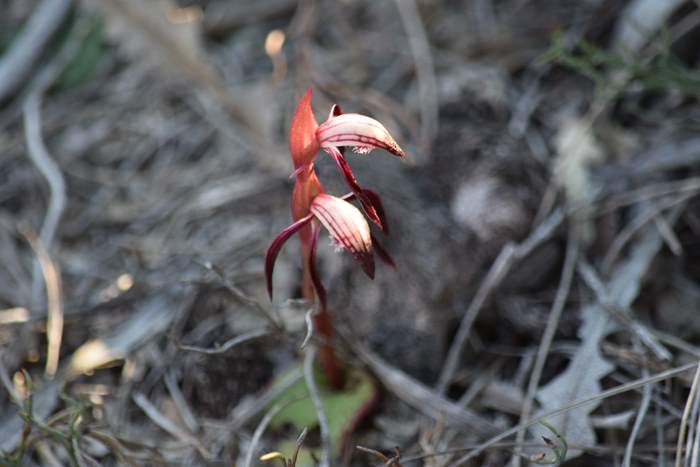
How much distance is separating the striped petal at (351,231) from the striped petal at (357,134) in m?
0.11

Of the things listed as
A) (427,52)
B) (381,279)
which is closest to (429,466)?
(381,279)

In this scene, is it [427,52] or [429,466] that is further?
[427,52]

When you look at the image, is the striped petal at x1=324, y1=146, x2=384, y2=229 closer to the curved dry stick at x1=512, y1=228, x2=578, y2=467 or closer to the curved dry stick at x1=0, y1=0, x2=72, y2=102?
the curved dry stick at x1=512, y1=228, x2=578, y2=467

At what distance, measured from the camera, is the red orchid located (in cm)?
128

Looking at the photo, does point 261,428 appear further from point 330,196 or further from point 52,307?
point 52,307

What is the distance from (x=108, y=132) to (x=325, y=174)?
3.94ft

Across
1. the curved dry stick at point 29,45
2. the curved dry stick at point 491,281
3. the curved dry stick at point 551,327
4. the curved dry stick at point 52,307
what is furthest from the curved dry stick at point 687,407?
the curved dry stick at point 29,45

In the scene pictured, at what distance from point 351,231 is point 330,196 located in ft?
0.37

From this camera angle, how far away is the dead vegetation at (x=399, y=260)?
161 cm

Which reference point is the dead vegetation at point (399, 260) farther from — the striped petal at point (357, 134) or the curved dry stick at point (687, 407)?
the striped petal at point (357, 134)

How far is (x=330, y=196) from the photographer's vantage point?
135 cm

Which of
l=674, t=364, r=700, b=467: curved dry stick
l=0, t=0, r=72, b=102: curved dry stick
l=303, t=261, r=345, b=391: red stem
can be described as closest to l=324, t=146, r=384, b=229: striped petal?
l=303, t=261, r=345, b=391: red stem

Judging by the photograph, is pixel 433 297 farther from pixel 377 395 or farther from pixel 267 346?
pixel 267 346

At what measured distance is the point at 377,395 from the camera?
171cm
